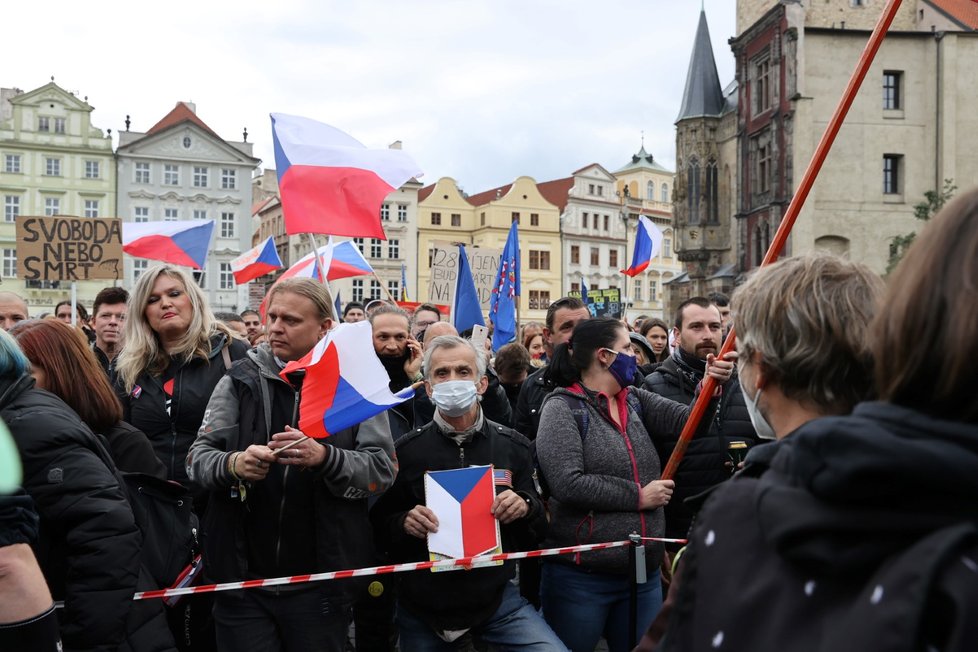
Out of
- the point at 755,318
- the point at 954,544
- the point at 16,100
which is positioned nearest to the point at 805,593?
the point at 954,544

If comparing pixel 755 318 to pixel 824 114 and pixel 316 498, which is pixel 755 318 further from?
pixel 824 114

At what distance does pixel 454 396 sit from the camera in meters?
4.44

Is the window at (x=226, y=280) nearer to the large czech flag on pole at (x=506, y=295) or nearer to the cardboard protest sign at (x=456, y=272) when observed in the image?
the cardboard protest sign at (x=456, y=272)

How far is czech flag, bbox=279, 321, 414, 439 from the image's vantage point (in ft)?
12.7

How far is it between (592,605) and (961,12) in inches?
2140

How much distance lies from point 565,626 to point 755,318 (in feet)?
9.64

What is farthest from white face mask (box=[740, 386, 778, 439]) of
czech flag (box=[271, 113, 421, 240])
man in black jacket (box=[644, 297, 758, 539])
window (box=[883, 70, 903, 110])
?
window (box=[883, 70, 903, 110])

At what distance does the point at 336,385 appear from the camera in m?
3.93

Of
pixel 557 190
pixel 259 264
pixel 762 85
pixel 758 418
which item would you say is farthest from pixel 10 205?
pixel 758 418

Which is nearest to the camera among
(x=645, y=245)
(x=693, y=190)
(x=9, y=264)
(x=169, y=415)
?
(x=169, y=415)

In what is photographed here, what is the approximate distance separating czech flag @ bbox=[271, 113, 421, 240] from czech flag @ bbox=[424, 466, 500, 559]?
206cm

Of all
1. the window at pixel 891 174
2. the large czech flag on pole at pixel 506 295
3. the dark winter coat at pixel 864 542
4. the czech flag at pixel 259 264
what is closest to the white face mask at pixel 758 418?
the dark winter coat at pixel 864 542

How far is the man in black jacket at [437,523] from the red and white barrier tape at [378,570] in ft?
0.26

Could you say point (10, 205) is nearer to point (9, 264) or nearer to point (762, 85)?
point (9, 264)
